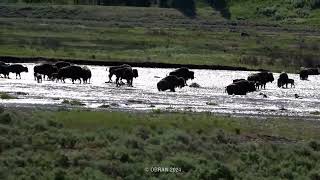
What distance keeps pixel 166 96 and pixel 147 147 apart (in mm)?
21012

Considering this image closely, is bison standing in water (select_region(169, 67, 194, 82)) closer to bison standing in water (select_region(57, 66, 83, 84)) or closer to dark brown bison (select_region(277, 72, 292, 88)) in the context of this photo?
dark brown bison (select_region(277, 72, 292, 88))

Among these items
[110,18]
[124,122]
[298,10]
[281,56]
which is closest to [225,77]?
[281,56]

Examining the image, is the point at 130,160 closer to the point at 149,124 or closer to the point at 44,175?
the point at 44,175

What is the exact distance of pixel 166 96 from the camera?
4812cm

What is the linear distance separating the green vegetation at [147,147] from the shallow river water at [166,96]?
5377 millimetres

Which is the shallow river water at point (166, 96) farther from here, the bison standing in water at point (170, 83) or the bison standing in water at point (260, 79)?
the bison standing in water at point (260, 79)

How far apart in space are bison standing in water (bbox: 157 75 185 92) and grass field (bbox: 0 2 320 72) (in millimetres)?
17274

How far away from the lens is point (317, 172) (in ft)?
82.3

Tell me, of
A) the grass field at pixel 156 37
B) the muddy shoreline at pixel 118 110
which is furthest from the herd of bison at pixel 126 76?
the grass field at pixel 156 37

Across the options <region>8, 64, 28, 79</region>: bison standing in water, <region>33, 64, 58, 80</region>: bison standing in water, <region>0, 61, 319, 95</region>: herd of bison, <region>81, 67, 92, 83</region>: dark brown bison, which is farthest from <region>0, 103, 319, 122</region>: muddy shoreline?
<region>8, 64, 28, 79</region>: bison standing in water

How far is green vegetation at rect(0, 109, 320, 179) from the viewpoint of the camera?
23.7 metres

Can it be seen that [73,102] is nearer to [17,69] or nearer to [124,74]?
[124,74]

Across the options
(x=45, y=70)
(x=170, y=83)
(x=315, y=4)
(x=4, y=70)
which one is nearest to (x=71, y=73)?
(x=45, y=70)

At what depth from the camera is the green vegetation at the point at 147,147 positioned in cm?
2372
